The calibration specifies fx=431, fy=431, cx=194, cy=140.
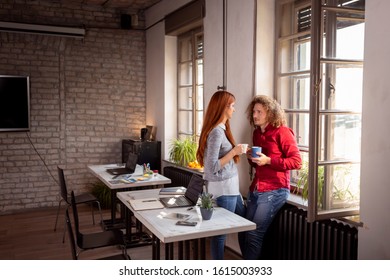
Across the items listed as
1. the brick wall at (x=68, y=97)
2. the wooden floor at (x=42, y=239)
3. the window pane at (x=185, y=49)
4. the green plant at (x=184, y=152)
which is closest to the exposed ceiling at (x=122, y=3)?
the brick wall at (x=68, y=97)

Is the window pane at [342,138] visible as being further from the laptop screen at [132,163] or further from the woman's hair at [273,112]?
the laptop screen at [132,163]

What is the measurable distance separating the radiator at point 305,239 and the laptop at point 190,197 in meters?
0.77

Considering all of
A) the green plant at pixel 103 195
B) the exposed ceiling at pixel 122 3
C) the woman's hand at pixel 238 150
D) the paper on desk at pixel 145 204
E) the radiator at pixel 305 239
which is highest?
the exposed ceiling at pixel 122 3

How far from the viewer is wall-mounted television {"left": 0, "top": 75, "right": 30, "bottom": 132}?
6.07 metres

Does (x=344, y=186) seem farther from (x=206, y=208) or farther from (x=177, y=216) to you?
(x=177, y=216)

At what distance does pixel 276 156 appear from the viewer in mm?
3373

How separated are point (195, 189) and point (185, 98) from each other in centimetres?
309

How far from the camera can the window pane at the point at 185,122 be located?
612 centimetres

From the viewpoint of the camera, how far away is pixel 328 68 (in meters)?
2.82

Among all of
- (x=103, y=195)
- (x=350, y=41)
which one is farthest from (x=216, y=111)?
(x=103, y=195)

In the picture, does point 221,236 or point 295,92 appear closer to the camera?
point 221,236

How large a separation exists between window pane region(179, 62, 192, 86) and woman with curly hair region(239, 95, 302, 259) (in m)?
2.69
